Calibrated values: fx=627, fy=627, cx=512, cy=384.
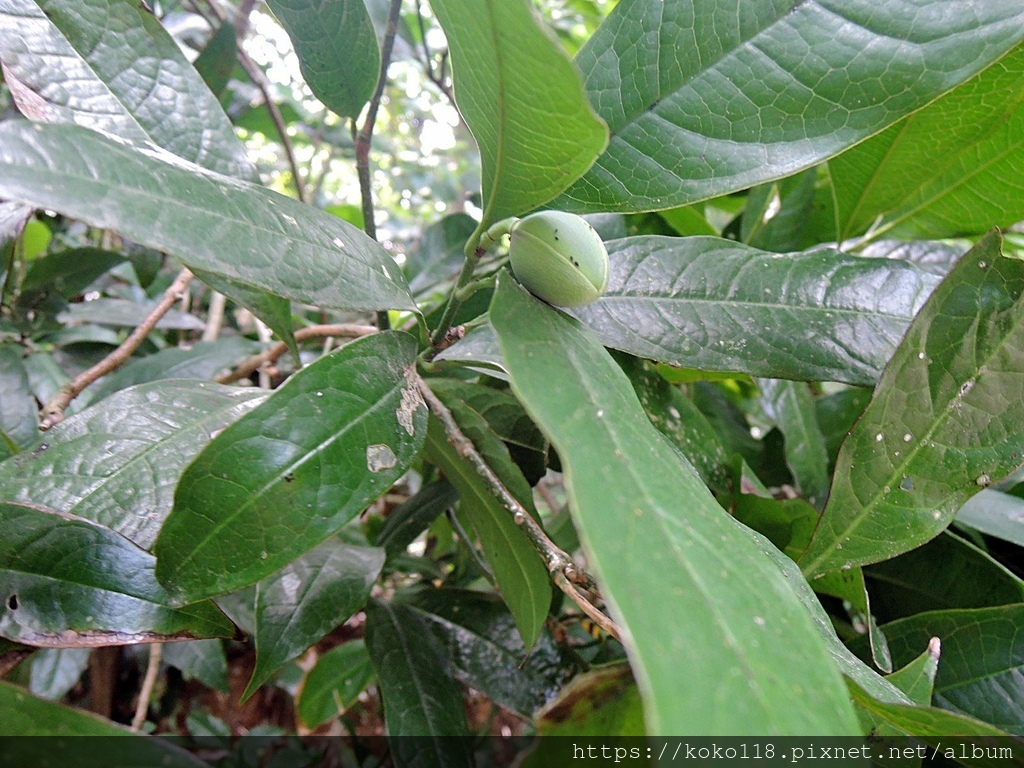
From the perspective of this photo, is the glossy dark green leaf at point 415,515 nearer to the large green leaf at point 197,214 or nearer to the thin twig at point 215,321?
the large green leaf at point 197,214

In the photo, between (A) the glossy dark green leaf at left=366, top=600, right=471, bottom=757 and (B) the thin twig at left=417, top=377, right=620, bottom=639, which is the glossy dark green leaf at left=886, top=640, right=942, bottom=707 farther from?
(A) the glossy dark green leaf at left=366, top=600, right=471, bottom=757

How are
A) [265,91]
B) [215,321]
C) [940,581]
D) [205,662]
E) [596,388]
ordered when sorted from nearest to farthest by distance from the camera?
[596,388] < [940,581] < [205,662] < [265,91] < [215,321]

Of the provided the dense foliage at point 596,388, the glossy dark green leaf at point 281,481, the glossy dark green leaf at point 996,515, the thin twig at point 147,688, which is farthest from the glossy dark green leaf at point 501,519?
the thin twig at point 147,688


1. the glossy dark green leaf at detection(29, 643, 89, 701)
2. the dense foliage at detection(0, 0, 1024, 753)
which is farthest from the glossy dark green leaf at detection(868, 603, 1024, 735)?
the glossy dark green leaf at detection(29, 643, 89, 701)

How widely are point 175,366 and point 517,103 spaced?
0.85 metres

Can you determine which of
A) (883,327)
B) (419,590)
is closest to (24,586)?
(419,590)

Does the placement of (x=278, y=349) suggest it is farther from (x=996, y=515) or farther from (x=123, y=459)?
(x=996, y=515)

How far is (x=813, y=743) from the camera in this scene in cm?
29

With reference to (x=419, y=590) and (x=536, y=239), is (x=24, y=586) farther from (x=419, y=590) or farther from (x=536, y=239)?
(x=419, y=590)

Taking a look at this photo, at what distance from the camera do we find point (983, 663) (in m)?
0.63

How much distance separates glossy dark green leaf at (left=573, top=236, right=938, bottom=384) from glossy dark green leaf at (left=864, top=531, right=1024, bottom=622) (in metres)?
0.27

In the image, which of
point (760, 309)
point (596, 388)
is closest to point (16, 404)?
point (596, 388)

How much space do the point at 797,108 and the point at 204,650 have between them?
1332 mm

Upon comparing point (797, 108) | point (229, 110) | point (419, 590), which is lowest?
point (419, 590)
